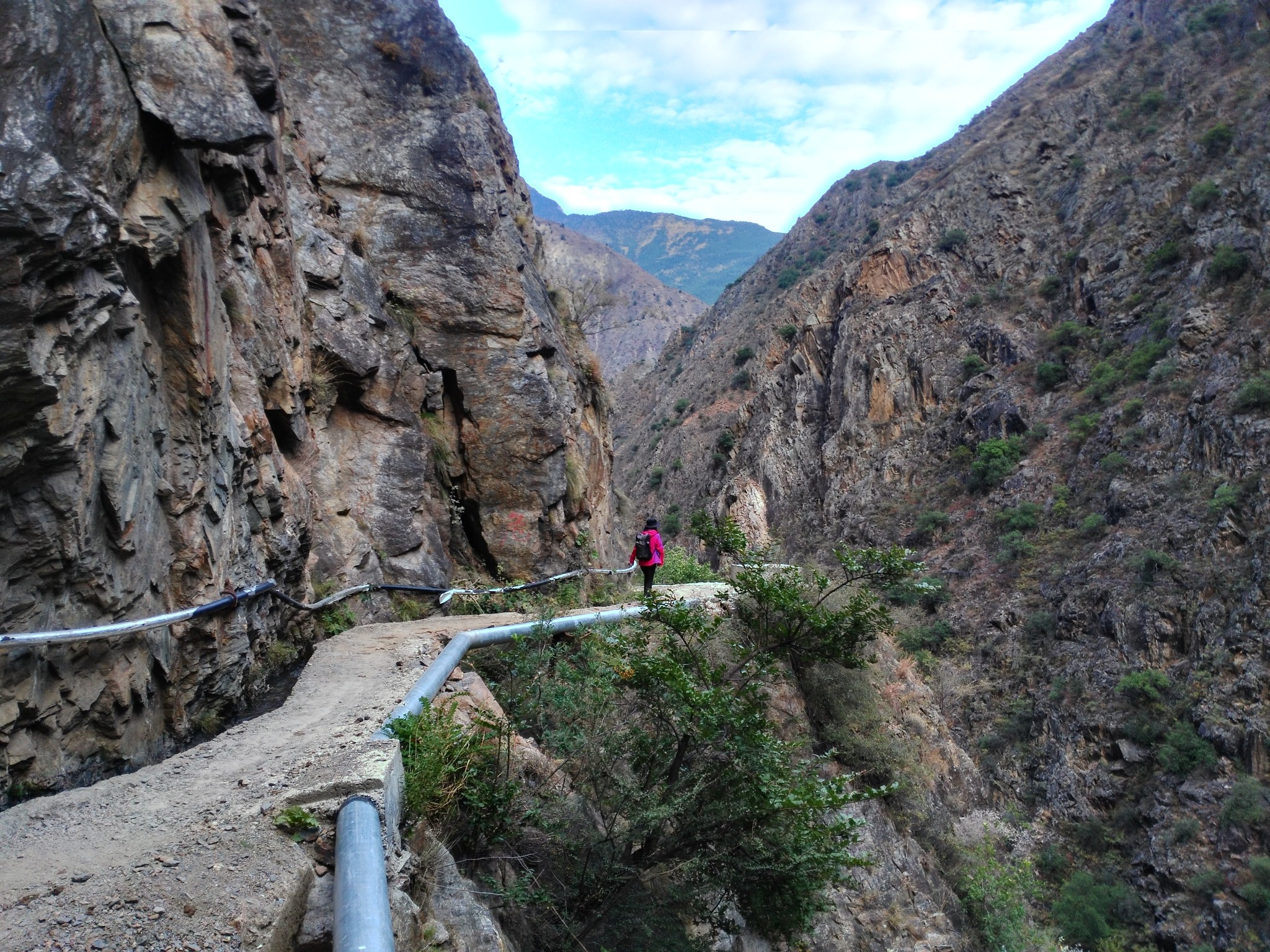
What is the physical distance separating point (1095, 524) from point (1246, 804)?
1425 cm

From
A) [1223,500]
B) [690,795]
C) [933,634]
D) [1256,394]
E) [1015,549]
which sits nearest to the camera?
[690,795]

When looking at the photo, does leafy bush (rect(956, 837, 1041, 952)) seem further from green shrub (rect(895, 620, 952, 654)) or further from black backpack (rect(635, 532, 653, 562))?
green shrub (rect(895, 620, 952, 654))

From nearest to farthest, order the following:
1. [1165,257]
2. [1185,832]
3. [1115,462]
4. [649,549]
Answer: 1. [649,549]
2. [1185,832]
3. [1115,462]
4. [1165,257]

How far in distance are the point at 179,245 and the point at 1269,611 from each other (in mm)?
29748

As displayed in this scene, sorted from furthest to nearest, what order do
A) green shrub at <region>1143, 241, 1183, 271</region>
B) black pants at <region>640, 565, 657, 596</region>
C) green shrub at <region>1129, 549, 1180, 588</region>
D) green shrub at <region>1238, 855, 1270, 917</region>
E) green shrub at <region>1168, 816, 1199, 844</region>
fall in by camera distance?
green shrub at <region>1143, 241, 1183, 271</region> < green shrub at <region>1129, 549, 1180, 588</region> < green shrub at <region>1168, 816, 1199, 844</region> < green shrub at <region>1238, 855, 1270, 917</region> < black pants at <region>640, 565, 657, 596</region>

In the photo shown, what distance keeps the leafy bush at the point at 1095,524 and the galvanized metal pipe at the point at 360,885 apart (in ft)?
117

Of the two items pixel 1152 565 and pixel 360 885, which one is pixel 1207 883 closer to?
pixel 1152 565

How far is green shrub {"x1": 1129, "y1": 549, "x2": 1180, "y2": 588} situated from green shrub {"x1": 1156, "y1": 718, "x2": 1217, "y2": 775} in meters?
5.86

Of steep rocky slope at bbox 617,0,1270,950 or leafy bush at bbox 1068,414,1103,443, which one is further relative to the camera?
leafy bush at bbox 1068,414,1103,443

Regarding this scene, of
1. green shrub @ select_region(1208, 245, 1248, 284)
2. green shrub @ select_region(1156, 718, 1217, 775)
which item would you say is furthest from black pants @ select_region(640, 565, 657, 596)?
green shrub @ select_region(1208, 245, 1248, 284)

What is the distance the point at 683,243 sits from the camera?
177m

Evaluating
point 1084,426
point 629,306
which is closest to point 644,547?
point 1084,426

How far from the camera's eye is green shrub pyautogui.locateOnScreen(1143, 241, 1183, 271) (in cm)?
3903

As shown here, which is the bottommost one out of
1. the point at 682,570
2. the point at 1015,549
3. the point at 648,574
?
the point at 1015,549
